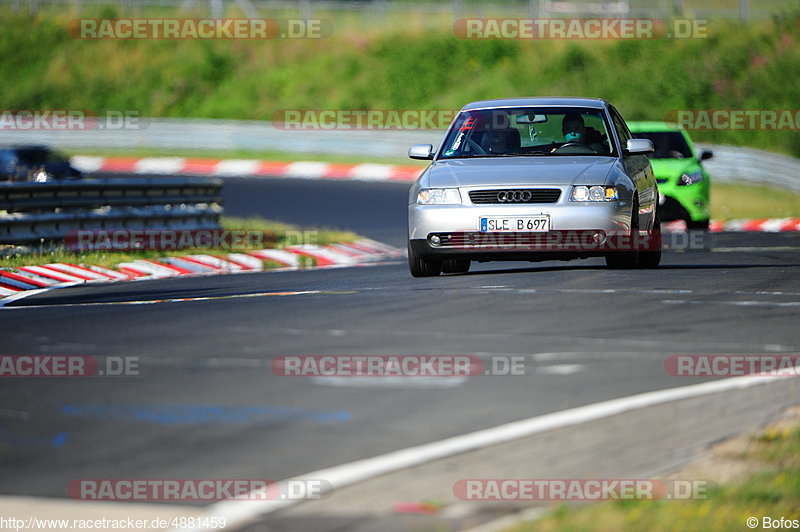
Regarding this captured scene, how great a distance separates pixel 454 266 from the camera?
1471cm

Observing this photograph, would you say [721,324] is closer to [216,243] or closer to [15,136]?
[216,243]

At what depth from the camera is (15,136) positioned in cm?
4425

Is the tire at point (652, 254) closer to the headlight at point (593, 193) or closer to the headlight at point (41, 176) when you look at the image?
the headlight at point (593, 193)

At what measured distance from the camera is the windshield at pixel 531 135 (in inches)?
545

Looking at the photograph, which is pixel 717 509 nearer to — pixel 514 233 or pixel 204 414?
pixel 204 414

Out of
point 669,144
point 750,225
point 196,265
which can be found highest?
point 669,144

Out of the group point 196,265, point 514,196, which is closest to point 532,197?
point 514,196

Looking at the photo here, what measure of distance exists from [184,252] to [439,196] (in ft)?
21.0

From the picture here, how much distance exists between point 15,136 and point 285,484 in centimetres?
4033

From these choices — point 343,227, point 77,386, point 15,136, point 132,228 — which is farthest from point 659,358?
point 15,136

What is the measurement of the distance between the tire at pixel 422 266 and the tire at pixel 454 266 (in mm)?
533

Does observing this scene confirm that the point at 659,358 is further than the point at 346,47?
No

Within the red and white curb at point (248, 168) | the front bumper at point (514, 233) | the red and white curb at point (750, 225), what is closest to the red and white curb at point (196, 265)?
the front bumper at point (514, 233)

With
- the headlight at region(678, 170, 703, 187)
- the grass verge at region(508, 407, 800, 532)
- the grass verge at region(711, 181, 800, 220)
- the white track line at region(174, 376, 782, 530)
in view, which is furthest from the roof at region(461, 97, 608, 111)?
the grass verge at region(711, 181, 800, 220)
